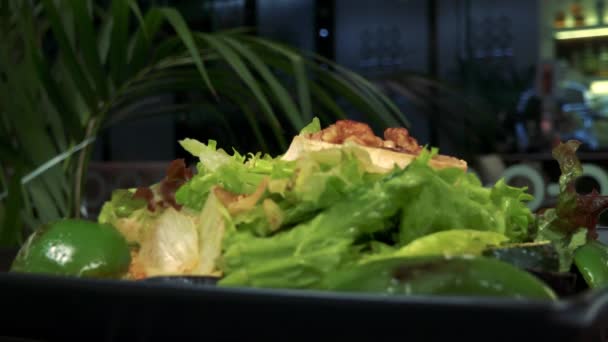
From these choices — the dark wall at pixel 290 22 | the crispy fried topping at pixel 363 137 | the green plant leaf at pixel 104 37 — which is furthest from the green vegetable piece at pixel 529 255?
the dark wall at pixel 290 22

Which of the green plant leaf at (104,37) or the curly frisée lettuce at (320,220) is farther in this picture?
the green plant leaf at (104,37)

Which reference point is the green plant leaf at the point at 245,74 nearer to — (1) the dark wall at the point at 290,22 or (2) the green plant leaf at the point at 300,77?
(2) the green plant leaf at the point at 300,77

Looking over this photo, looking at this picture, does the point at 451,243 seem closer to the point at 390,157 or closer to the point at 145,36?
the point at 390,157

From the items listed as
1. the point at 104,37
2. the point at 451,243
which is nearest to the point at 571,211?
the point at 451,243

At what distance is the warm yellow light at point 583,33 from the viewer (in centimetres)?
594

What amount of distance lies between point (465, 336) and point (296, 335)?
6cm

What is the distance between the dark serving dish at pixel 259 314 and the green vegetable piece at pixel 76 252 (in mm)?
59

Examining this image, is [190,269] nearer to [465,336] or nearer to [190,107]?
[465,336]

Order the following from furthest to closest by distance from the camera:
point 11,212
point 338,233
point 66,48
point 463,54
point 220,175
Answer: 1. point 463,54
2. point 66,48
3. point 11,212
4. point 220,175
5. point 338,233

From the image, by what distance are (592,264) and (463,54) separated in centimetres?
559

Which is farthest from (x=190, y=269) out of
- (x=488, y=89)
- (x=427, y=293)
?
(x=488, y=89)

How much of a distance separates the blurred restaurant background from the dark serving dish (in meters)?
4.94

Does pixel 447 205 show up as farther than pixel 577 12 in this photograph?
No

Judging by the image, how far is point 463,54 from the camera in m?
5.93
